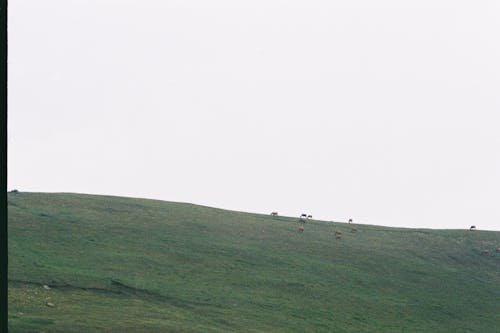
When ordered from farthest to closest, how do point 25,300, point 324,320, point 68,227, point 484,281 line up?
point 484,281, point 68,227, point 324,320, point 25,300

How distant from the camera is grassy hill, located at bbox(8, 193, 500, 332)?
34594 millimetres

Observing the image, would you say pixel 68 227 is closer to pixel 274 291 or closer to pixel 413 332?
pixel 274 291

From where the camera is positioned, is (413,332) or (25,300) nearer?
(25,300)

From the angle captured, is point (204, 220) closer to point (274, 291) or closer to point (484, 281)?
point (274, 291)

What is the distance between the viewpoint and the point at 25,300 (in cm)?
3225

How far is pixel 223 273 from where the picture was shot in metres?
46.6

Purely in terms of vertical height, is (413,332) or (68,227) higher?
(68,227)

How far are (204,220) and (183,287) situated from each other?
72.2 feet

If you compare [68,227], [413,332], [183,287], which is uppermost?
[68,227]

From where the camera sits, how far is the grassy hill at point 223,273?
113 feet
